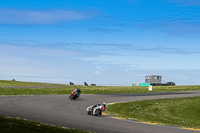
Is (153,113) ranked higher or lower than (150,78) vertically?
lower

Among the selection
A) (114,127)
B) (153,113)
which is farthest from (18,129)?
(153,113)

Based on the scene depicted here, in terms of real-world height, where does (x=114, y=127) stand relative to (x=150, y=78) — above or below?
below

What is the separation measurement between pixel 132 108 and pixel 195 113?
562 cm

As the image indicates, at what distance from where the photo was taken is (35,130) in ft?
37.7

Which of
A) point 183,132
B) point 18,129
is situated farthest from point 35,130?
point 183,132

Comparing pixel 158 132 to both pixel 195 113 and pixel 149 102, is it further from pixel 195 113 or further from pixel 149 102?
pixel 149 102

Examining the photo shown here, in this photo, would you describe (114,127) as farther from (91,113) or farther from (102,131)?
(91,113)

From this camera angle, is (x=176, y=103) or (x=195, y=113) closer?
(x=195, y=113)

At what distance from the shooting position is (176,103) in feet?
104

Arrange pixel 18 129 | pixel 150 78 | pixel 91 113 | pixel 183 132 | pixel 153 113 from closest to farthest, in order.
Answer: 1. pixel 18 129
2. pixel 183 132
3. pixel 91 113
4. pixel 153 113
5. pixel 150 78

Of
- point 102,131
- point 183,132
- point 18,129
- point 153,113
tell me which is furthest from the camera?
point 153,113

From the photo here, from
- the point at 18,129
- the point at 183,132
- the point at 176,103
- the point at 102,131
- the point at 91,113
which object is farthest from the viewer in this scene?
the point at 176,103

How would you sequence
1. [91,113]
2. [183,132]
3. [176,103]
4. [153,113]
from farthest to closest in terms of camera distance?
1. [176,103]
2. [153,113]
3. [91,113]
4. [183,132]

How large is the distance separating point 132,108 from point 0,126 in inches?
687
